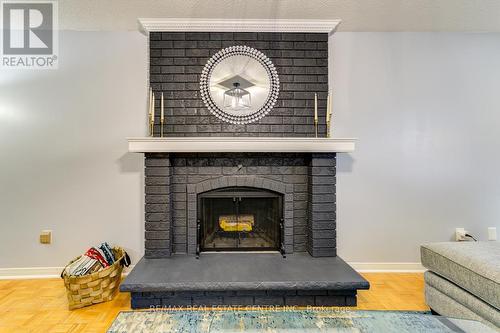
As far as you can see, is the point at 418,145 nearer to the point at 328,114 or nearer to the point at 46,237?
the point at 328,114

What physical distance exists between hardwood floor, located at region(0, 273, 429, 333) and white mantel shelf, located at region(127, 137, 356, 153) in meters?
1.19

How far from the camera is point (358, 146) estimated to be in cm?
257

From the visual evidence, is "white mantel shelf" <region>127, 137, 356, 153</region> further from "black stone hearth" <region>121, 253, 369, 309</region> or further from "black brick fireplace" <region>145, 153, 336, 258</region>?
"black stone hearth" <region>121, 253, 369, 309</region>

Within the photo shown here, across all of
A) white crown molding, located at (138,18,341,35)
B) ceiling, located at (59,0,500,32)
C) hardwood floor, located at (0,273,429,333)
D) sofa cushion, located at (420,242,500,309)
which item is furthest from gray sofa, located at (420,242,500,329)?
white crown molding, located at (138,18,341,35)

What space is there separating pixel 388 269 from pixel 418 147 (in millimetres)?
1204

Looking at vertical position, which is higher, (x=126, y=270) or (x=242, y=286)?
(x=242, y=286)

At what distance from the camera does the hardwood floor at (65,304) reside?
5.88ft

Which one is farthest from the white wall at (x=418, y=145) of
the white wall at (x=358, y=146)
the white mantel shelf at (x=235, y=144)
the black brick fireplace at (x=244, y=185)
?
the white mantel shelf at (x=235, y=144)

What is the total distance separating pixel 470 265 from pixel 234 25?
2416 millimetres

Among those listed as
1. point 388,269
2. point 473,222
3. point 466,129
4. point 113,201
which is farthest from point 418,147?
point 113,201

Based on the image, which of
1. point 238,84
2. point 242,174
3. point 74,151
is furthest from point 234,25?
point 74,151

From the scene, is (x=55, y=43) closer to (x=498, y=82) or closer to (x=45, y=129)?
(x=45, y=129)

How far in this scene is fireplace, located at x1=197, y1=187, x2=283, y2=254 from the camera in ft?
8.08

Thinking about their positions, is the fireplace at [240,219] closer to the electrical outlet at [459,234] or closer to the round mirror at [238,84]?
the round mirror at [238,84]
